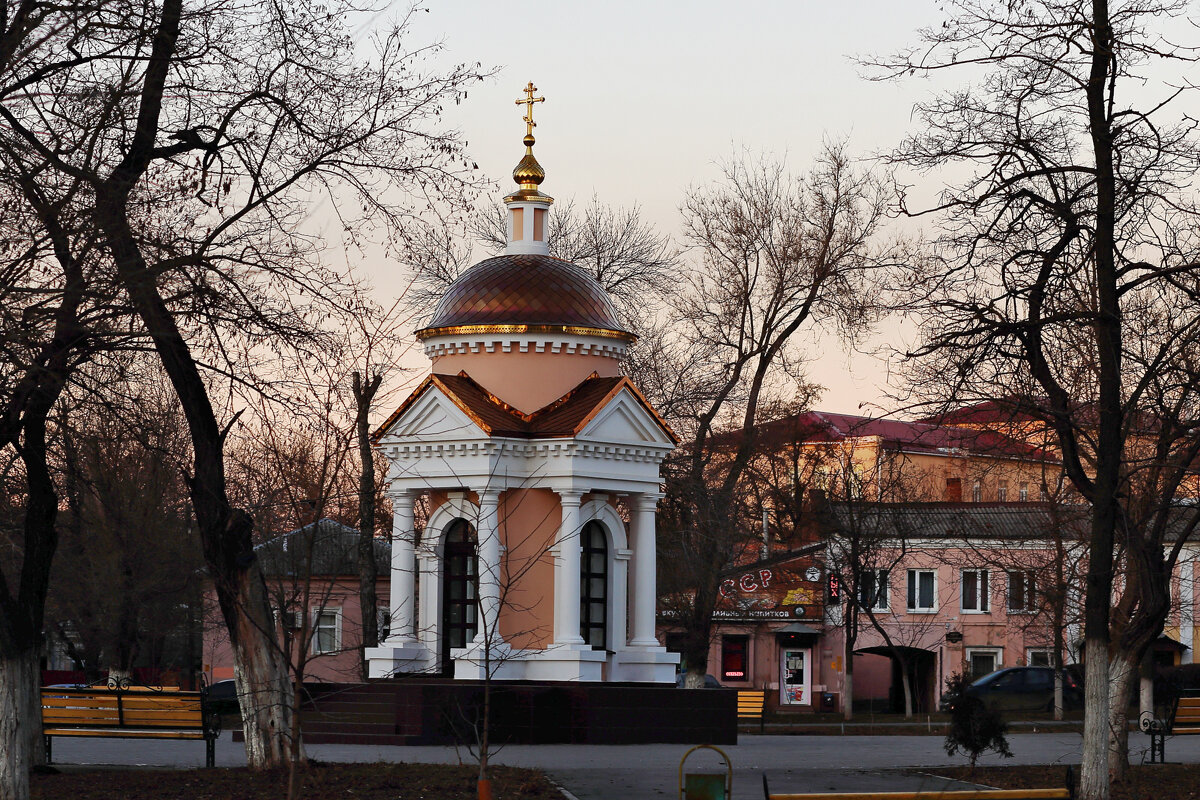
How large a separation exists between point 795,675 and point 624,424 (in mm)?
30205

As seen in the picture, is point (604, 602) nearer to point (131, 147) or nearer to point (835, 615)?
point (131, 147)

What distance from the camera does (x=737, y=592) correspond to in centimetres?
5134

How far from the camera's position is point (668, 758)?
21766 millimetres

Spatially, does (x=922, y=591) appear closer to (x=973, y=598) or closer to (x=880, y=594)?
(x=973, y=598)

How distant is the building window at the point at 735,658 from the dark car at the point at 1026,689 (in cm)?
1199

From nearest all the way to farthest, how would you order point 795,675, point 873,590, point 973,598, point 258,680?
point 258,680
point 873,590
point 795,675
point 973,598

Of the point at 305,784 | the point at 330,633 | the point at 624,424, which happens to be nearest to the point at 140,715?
the point at 305,784

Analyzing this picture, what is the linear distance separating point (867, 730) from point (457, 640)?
11371mm

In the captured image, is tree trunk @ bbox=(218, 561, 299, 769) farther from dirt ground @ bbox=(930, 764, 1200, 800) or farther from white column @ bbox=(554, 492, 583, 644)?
white column @ bbox=(554, 492, 583, 644)

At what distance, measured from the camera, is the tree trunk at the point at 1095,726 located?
15.9 m

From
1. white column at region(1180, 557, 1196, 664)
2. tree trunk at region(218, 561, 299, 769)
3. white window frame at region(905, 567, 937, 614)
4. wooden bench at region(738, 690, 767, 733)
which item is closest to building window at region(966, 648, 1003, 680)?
white window frame at region(905, 567, 937, 614)

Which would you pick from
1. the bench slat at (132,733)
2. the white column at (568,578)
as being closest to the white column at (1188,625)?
the white column at (568,578)

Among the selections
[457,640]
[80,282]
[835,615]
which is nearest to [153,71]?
[80,282]

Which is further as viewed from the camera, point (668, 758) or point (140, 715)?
point (668, 758)
